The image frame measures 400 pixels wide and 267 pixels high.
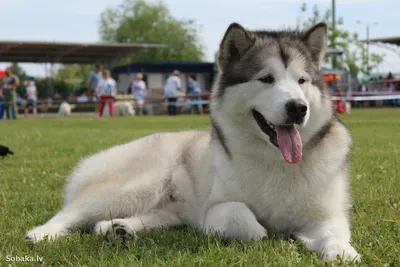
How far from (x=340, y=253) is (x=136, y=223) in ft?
5.32

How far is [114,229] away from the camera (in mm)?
3379

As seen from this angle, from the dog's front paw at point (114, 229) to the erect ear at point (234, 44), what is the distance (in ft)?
4.39

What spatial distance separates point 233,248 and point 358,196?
2.17m

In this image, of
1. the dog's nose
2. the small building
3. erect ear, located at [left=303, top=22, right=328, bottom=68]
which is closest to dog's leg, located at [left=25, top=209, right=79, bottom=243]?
the dog's nose

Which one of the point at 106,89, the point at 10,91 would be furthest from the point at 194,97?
the point at 10,91

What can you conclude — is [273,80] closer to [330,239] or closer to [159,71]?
[330,239]

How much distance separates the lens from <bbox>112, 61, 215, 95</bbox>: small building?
43000 millimetres

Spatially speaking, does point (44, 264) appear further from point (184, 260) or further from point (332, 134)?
point (332, 134)

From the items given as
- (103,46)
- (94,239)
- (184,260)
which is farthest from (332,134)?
(103,46)

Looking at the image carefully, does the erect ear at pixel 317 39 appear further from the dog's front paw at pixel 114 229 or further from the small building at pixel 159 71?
the small building at pixel 159 71

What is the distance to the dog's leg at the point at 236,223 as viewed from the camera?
3.17 metres

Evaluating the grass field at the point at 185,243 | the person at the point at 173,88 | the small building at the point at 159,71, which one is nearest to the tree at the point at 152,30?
the small building at the point at 159,71

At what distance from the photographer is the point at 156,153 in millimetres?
4273

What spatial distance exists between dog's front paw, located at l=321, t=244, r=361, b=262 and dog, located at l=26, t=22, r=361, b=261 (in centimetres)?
1
